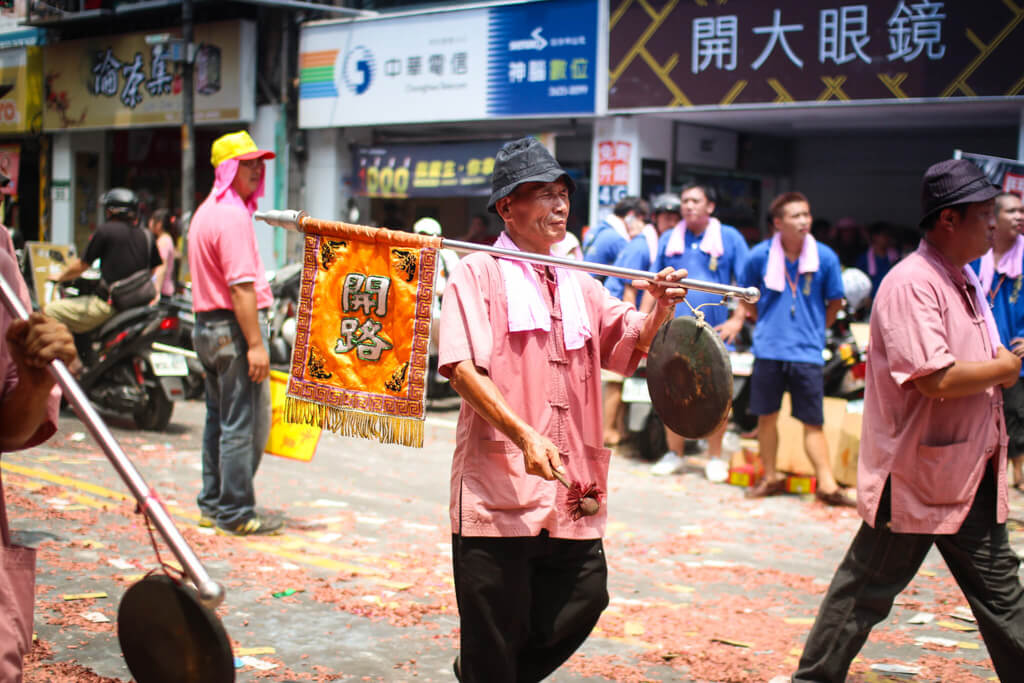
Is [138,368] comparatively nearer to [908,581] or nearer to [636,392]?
[636,392]

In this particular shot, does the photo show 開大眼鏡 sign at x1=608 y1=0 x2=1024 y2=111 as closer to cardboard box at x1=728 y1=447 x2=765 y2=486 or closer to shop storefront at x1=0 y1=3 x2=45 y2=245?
cardboard box at x1=728 y1=447 x2=765 y2=486

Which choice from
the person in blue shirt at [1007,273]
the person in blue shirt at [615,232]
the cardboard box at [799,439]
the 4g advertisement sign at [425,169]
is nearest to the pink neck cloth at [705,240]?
the person in blue shirt at [615,232]

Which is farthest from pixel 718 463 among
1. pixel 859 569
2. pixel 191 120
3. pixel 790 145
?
pixel 191 120

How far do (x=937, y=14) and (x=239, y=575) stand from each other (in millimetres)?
9276

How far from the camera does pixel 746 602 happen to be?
19.0 ft

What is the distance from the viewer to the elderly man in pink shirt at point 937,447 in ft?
12.8

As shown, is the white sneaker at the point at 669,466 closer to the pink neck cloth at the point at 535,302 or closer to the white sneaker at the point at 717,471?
the white sneaker at the point at 717,471

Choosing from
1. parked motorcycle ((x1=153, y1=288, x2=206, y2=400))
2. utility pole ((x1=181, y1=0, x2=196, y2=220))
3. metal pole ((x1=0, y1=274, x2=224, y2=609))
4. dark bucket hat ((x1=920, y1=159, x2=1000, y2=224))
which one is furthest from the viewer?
utility pole ((x1=181, y1=0, x2=196, y2=220))

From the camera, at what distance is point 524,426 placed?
10.6ft

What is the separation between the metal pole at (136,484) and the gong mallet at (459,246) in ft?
3.86

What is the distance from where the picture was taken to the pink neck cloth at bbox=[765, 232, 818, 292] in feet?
26.6

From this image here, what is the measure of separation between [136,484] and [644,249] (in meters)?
7.22

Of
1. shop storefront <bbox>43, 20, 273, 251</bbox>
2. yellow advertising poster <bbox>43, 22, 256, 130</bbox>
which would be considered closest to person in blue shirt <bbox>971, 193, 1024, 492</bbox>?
shop storefront <bbox>43, 20, 273, 251</bbox>

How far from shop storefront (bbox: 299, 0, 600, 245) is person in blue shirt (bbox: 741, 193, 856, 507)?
6.10 m
